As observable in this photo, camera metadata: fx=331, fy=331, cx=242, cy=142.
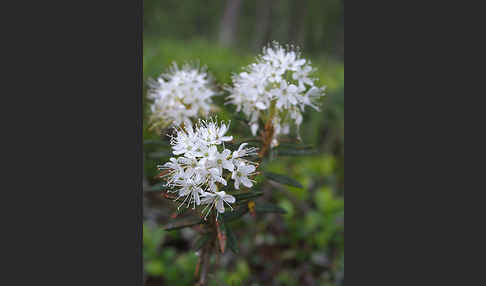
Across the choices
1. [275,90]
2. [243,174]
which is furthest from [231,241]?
[275,90]

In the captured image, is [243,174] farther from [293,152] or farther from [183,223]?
[293,152]

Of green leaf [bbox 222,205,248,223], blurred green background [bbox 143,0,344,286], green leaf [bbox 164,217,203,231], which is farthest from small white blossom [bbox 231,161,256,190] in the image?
blurred green background [bbox 143,0,344,286]

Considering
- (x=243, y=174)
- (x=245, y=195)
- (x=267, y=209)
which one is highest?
(x=243, y=174)

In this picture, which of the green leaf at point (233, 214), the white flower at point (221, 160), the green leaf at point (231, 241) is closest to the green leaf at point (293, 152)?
the green leaf at point (233, 214)

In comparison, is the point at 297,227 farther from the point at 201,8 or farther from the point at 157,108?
the point at 201,8

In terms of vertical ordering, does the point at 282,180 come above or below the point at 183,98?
below

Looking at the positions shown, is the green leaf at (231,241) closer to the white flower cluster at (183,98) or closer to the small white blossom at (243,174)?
the small white blossom at (243,174)

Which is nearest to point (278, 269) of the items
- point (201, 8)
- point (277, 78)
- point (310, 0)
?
point (277, 78)

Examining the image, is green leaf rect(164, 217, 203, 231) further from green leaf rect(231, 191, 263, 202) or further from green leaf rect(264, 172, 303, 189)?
green leaf rect(264, 172, 303, 189)
